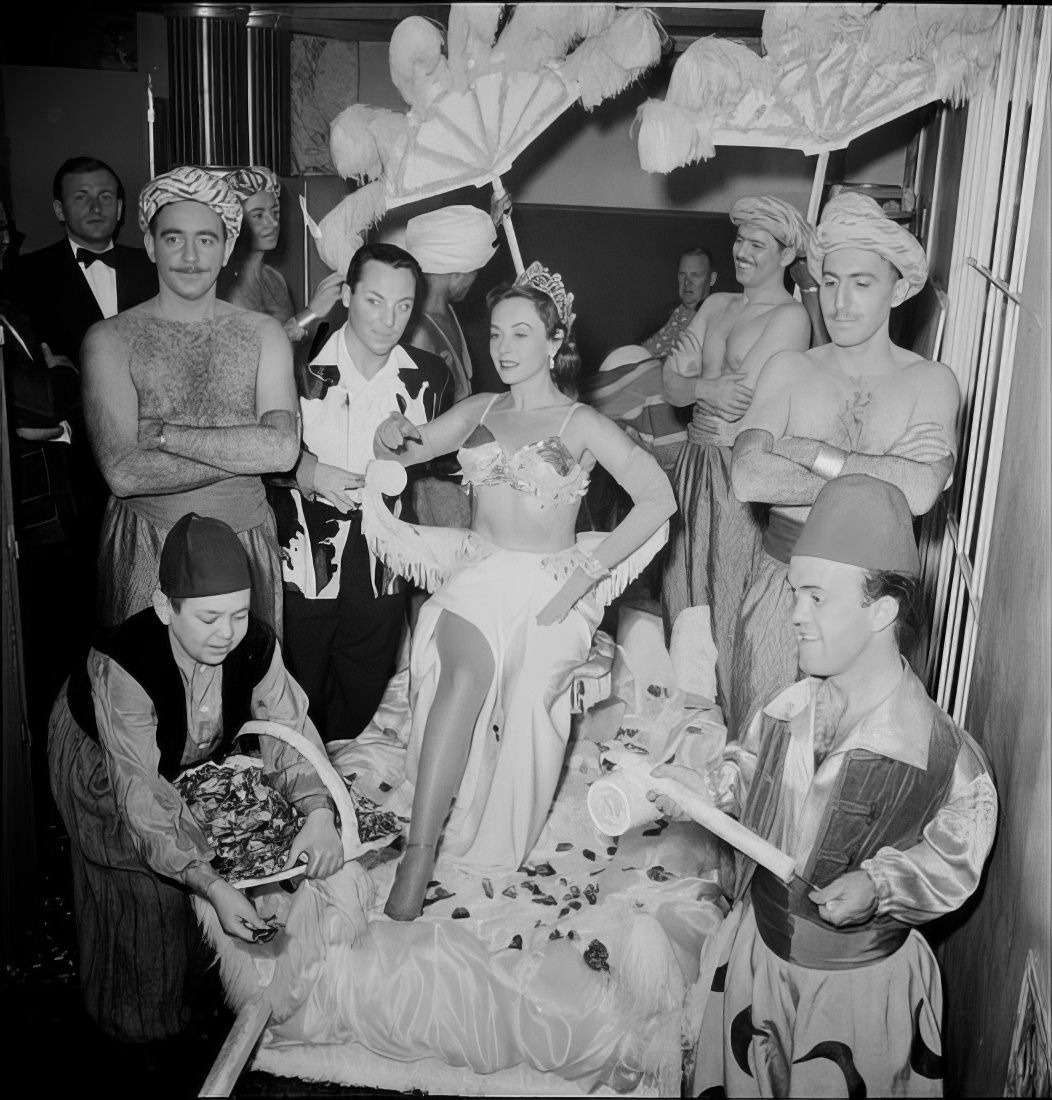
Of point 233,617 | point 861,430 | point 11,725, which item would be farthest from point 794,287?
point 11,725

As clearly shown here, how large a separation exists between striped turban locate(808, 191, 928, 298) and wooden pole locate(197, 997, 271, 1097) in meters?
2.52

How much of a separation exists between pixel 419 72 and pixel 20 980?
2798 mm

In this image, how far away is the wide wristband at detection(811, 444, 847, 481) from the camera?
10.9ft

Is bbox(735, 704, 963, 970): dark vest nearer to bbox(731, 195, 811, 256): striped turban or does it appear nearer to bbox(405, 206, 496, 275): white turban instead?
bbox(731, 195, 811, 256): striped turban

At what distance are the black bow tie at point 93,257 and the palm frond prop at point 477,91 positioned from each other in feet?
2.02

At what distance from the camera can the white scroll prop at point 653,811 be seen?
2836 millimetres

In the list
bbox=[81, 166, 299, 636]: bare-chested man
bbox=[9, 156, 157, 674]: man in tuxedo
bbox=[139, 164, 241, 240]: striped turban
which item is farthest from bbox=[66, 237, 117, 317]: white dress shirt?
bbox=[139, 164, 241, 240]: striped turban

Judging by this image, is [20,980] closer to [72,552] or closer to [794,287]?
[72,552]

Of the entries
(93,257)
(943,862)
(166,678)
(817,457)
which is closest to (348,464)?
(166,678)

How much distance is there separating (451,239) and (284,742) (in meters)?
1.47

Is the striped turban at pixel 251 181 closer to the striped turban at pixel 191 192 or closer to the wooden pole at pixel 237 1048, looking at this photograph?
the striped turban at pixel 191 192

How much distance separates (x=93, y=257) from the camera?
12.1 ft

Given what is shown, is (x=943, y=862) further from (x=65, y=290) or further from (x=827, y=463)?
(x=65, y=290)

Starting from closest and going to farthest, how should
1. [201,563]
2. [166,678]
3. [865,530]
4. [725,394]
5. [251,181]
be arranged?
1. [865,530]
2. [201,563]
3. [166,678]
4. [251,181]
5. [725,394]
